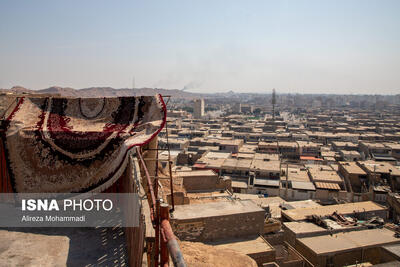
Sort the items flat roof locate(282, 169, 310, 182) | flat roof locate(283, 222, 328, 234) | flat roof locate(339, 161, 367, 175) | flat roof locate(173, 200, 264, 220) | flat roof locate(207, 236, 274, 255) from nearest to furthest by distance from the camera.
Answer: flat roof locate(207, 236, 274, 255), flat roof locate(173, 200, 264, 220), flat roof locate(283, 222, 328, 234), flat roof locate(339, 161, 367, 175), flat roof locate(282, 169, 310, 182)

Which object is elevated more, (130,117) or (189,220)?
(130,117)

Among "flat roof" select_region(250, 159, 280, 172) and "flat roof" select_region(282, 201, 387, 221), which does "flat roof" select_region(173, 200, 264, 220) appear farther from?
"flat roof" select_region(250, 159, 280, 172)

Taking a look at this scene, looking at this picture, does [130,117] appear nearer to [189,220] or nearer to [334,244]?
[189,220]

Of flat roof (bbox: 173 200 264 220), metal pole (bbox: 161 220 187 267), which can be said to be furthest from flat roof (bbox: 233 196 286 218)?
metal pole (bbox: 161 220 187 267)

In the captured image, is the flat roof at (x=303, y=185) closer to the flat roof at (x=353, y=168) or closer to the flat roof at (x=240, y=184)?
the flat roof at (x=240, y=184)

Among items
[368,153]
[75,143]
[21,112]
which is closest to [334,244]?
[75,143]

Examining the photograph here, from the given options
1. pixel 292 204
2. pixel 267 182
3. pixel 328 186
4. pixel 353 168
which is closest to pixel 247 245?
pixel 292 204

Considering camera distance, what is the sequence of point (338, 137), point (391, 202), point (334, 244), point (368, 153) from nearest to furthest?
point (334, 244)
point (391, 202)
point (368, 153)
point (338, 137)

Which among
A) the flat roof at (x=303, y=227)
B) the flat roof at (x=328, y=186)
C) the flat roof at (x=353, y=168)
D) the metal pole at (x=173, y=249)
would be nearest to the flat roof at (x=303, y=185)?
the flat roof at (x=328, y=186)
